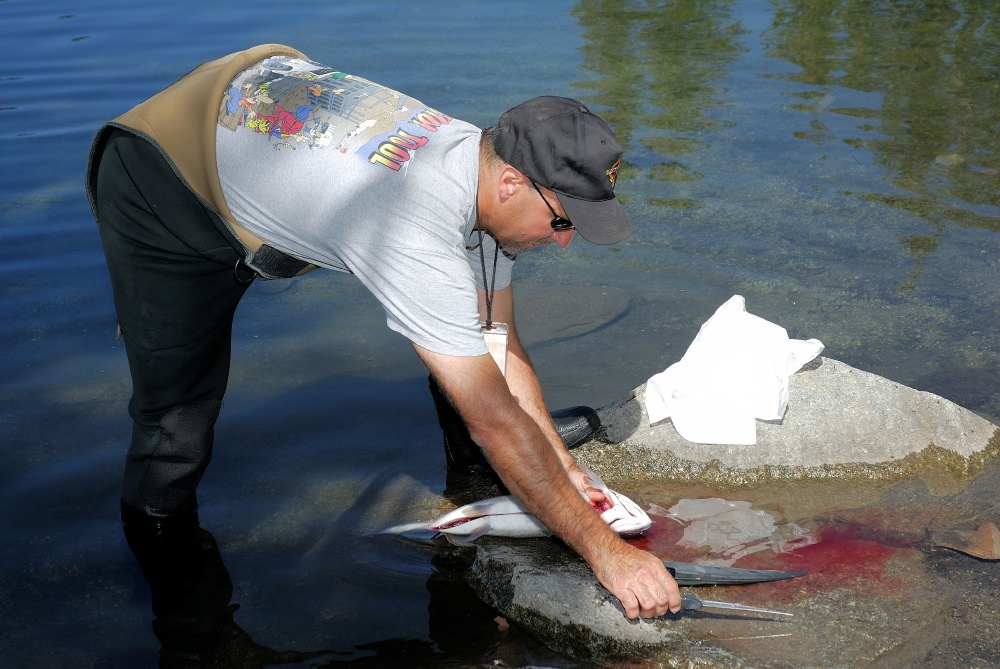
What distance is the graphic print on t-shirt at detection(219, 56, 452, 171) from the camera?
8.85 ft

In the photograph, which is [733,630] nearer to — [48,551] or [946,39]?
[48,551]

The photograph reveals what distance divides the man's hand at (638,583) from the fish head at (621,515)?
0.52 m

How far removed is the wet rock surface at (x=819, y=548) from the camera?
298 cm

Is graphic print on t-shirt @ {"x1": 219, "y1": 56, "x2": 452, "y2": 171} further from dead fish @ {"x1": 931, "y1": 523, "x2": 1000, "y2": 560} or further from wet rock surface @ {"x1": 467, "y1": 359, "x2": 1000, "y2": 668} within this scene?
dead fish @ {"x1": 931, "y1": 523, "x2": 1000, "y2": 560}

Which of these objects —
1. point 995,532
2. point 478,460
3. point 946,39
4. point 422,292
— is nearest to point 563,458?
point 478,460

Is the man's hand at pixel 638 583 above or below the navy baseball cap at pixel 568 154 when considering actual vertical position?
below

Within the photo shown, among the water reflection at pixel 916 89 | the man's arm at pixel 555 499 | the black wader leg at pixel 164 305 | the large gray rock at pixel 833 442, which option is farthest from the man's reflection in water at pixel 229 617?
the water reflection at pixel 916 89

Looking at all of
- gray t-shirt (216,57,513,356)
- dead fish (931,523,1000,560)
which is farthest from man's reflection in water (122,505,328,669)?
dead fish (931,523,1000,560)

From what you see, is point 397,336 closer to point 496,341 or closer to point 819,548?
point 496,341

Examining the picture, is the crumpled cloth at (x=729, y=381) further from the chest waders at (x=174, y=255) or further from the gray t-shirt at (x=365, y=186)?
the chest waders at (x=174, y=255)

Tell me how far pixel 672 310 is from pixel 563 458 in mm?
2164

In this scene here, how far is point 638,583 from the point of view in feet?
9.23

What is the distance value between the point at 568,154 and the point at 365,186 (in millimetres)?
576

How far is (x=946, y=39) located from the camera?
31.7 ft
